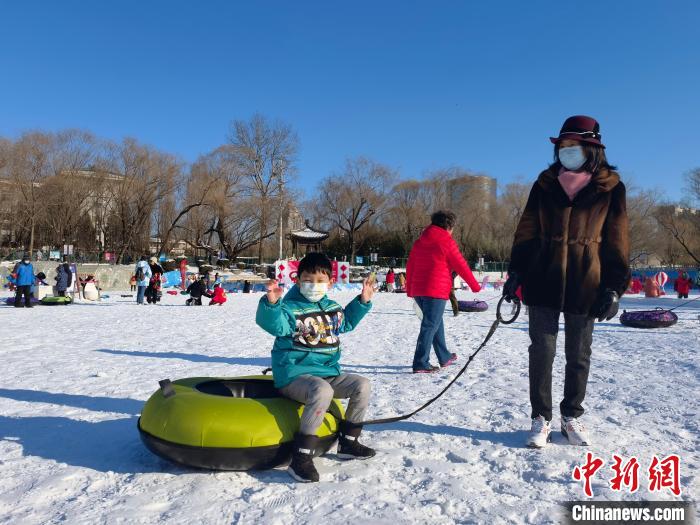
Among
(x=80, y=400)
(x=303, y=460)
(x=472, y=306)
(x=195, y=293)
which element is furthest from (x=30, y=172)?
(x=303, y=460)

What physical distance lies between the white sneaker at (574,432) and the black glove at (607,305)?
73 centimetres

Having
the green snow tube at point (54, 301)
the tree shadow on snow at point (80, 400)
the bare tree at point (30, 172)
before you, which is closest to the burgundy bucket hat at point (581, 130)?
the tree shadow on snow at point (80, 400)

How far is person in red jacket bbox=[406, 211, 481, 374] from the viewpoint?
5.74 meters

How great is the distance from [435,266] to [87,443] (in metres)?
3.67

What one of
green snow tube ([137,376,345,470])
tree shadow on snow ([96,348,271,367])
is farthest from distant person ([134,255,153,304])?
green snow tube ([137,376,345,470])

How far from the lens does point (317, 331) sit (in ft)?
10.9

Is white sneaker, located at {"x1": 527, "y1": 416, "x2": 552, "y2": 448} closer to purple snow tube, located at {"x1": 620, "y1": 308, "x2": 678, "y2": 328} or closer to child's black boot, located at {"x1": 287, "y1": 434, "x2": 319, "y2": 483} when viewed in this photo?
child's black boot, located at {"x1": 287, "y1": 434, "x2": 319, "y2": 483}

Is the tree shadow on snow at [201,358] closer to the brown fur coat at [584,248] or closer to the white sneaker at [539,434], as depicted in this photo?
the white sneaker at [539,434]

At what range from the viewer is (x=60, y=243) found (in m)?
40.8

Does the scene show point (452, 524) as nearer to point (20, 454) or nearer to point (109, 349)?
point (20, 454)

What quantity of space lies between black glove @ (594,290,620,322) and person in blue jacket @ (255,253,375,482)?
1415mm

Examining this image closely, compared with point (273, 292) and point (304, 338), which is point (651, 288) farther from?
point (273, 292)

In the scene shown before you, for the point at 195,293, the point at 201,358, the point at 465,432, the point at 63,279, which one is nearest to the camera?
the point at 465,432

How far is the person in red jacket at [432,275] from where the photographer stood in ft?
18.8
